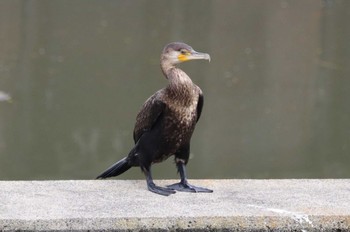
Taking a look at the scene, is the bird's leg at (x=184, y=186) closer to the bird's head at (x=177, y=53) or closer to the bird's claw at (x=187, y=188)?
the bird's claw at (x=187, y=188)

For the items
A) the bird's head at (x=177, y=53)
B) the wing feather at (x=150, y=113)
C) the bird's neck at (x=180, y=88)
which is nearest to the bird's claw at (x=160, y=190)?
the wing feather at (x=150, y=113)

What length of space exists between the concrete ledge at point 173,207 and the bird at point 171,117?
105 mm

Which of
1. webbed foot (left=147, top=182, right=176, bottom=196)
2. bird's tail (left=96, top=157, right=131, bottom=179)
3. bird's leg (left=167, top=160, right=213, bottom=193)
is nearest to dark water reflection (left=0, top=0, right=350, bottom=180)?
bird's tail (left=96, top=157, right=131, bottom=179)

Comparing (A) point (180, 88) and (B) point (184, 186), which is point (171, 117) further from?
(B) point (184, 186)

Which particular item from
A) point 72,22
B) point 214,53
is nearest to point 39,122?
point 214,53

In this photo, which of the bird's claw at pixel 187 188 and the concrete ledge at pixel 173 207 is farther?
the bird's claw at pixel 187 188

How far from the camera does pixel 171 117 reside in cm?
360

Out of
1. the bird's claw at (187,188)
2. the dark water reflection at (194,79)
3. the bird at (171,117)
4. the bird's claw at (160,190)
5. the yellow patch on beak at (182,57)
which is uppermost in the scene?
the yellow patch on beak at (182,57)

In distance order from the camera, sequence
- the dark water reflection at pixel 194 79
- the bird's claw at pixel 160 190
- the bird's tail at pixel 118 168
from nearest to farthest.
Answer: the bird's claw at pixel 160 190
the bird's tail at pixel 118 168
the dark water reflection at pixel 194 79

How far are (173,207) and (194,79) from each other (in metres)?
6.87

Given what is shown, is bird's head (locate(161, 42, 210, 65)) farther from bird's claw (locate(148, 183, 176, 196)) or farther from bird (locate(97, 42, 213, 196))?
bird's claw (locate(148, 183, 176, 196))

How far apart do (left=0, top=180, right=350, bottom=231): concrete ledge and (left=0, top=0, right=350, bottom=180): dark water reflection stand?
116 inches

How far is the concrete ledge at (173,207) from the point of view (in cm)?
312

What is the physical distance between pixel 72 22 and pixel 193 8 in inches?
88.4
